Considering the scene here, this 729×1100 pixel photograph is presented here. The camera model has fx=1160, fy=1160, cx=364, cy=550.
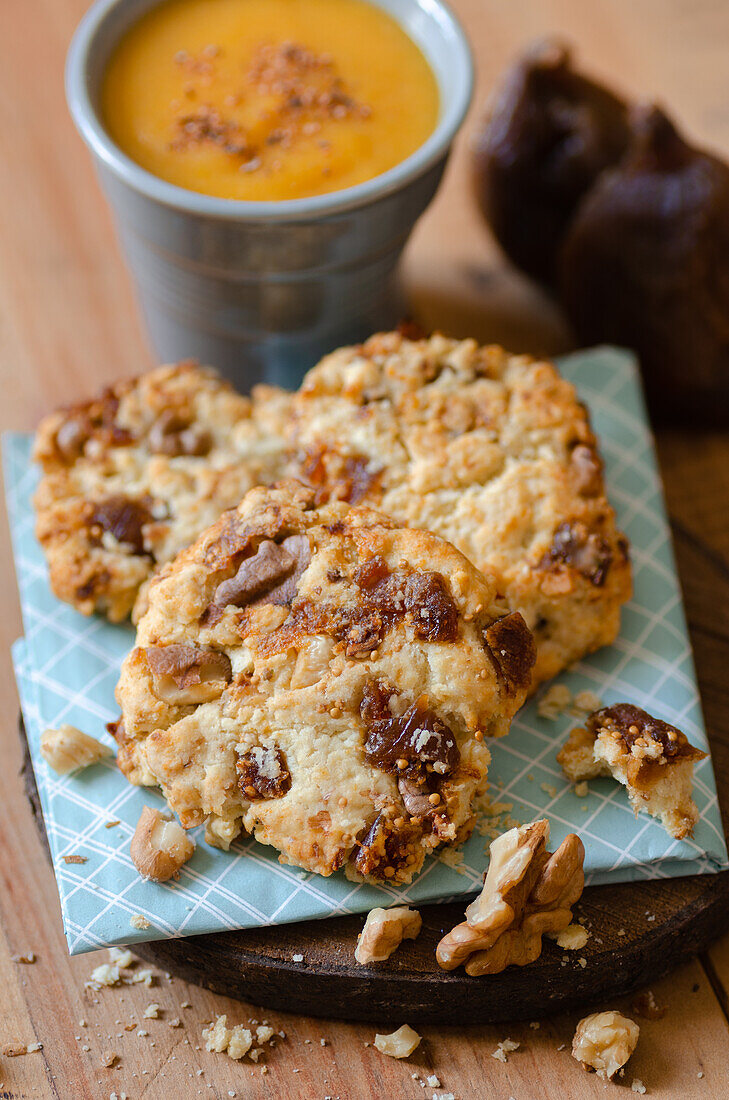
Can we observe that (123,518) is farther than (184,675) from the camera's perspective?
Yes

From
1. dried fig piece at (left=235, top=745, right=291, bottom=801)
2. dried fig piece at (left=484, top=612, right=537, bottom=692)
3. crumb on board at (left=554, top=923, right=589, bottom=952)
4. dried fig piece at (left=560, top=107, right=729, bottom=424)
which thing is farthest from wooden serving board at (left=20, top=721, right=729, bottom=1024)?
dried fig piece at (left=560, top=107, right=729, bottom=424)

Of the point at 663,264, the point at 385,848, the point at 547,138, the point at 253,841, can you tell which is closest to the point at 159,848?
the point at 253,841

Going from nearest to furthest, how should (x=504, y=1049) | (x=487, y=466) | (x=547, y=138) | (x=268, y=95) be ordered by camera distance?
(x=504, y=1049), (x=487, y=466), (x=268, y=95), (x=547, y=138)

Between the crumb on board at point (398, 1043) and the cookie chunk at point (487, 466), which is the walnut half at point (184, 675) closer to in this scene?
the cookie chunk at point (487, 466)

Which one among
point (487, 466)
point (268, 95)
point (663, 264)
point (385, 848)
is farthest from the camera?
point (663, 264)

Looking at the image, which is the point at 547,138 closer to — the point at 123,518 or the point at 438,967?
the point at 123,518
